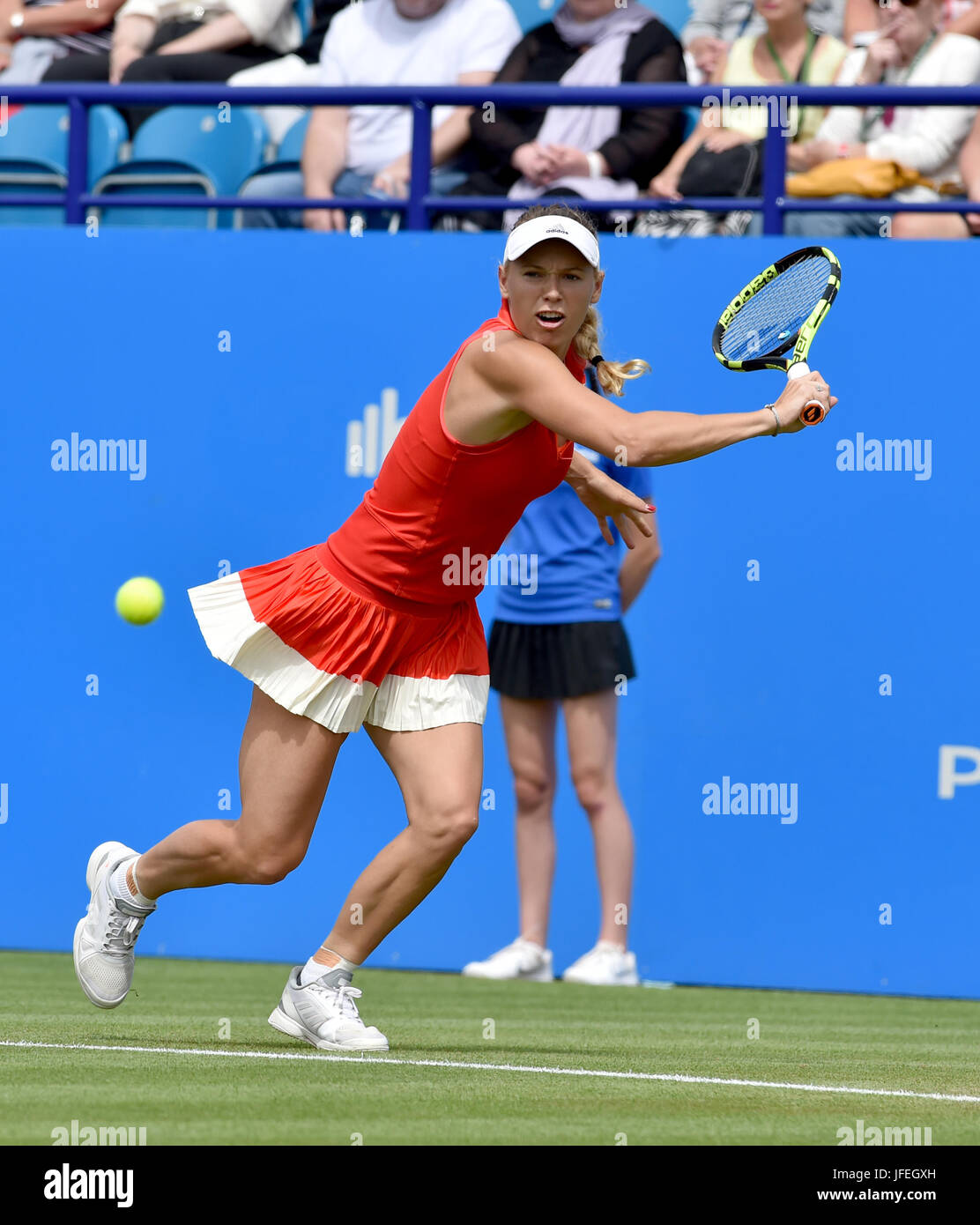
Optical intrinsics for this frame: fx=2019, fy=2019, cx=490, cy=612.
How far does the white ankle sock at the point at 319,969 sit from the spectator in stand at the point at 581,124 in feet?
13.7

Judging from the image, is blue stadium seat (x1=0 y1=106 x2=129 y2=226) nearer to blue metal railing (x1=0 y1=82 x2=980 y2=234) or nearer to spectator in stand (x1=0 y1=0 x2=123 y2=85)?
blue metal railing (x1=0 y1=82 x2=980 y2=234)

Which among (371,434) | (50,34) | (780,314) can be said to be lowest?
(780,314)

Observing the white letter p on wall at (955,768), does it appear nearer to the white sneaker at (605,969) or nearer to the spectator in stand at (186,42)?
the white sneaker at (605,969)

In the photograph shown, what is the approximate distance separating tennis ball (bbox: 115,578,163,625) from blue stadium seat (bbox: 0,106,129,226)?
2.03m

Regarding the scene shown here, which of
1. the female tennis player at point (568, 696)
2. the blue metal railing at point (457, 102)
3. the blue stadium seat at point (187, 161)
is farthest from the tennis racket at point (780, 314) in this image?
the blue stadium seat at point (187, 161)

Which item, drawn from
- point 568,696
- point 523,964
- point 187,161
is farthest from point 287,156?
point 523,964

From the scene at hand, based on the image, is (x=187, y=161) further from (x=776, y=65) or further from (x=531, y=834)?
(x=531, y=834)

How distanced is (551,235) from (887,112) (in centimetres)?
451

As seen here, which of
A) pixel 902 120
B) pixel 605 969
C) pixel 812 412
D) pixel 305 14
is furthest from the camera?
pixel 305 14

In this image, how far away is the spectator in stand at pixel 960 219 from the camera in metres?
7.97

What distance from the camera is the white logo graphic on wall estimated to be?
7.84m

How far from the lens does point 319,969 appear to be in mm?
4824

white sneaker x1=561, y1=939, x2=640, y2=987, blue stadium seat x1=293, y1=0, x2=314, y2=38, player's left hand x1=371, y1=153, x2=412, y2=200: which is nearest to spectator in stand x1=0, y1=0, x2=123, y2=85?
blue stadium seat x1=293, y1=0, x2=314, y2=38

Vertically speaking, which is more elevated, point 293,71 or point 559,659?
point 293,71
